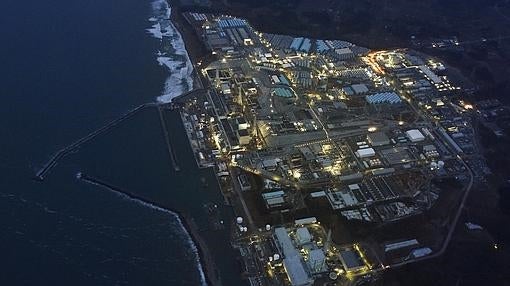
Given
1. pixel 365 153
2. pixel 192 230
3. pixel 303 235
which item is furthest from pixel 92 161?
pixel 365 153

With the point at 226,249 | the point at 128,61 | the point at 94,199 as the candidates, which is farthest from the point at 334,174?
the point at 128,61

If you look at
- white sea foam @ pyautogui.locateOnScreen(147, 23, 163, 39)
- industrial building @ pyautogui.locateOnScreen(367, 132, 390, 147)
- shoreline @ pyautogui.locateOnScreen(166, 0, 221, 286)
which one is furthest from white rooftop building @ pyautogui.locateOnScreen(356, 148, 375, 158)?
white sea foam @ pyautogui.locateOnScreen(147, 23, 163, 39)

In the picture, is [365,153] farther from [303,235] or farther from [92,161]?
[92,161]

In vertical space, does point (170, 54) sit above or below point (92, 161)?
above

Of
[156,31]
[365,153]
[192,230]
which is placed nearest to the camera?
Answer: [192,230]

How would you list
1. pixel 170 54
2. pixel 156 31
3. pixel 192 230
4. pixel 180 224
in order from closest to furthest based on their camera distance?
pixel 192 230 → pixel 180 224 → pixel 170 54 → pixel 156 31

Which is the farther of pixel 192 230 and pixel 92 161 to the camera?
pixel 92 161

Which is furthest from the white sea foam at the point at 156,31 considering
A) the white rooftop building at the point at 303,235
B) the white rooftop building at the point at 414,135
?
the white rooftop building at the point at 303,235

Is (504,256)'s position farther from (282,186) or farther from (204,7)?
(204,7)
